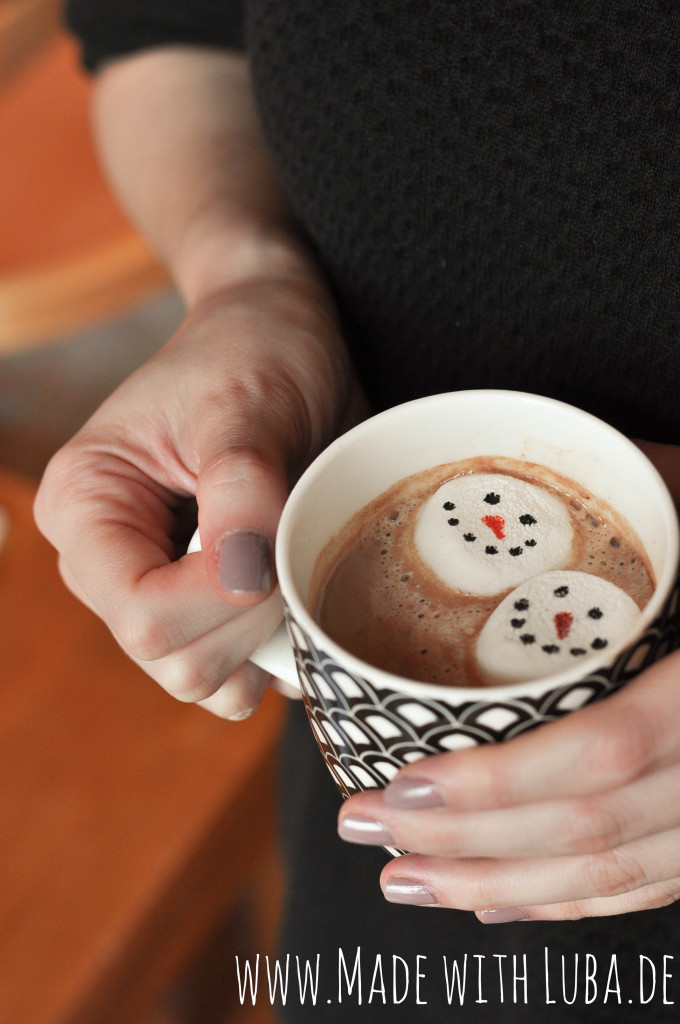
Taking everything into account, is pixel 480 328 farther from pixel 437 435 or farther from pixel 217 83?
pixel 217 83

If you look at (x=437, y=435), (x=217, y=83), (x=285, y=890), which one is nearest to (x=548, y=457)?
(x=437, y=435)

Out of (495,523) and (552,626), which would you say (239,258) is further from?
(552,626)

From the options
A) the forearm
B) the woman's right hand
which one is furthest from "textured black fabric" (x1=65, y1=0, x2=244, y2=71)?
the woman's right hand

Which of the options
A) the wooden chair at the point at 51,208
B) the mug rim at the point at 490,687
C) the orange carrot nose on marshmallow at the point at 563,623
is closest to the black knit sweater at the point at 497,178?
the mug rim at the point at 490,687

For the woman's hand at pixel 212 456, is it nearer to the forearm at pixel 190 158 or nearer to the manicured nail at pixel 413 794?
the forearm at pixel 190 158

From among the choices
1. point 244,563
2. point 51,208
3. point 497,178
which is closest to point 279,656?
point 244,563

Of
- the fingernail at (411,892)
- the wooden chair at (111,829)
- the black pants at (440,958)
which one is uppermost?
the fingernail at (411,892)

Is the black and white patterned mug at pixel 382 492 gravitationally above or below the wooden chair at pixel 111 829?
above
